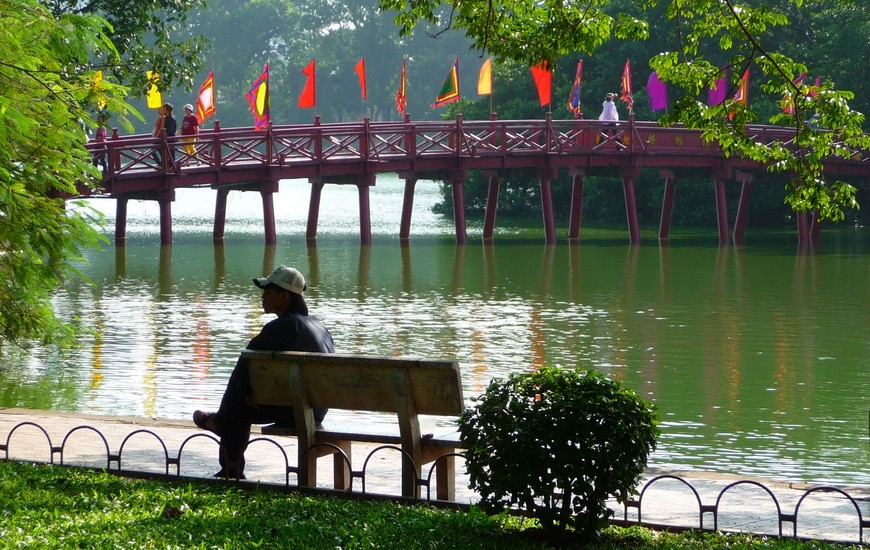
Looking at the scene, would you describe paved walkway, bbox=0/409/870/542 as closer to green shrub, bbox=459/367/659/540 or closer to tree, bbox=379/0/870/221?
green shrub, bbox=459/367/659/540

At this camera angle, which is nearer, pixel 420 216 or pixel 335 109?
pixel 420 216

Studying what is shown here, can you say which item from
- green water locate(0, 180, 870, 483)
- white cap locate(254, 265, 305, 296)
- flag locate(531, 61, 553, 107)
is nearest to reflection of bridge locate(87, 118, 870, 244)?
flag locate(531, 61, 553, 107)

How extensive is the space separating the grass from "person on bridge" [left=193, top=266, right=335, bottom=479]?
0.45 meters

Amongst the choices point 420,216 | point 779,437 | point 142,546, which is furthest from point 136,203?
point 142,546

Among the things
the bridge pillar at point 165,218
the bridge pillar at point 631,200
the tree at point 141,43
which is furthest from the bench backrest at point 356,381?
the bridge pillar at point 631,200

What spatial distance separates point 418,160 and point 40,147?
1081 inches

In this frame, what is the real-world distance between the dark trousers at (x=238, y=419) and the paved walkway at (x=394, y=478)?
171 mm

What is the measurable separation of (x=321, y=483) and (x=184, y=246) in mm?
30704

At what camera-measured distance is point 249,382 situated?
7816mm

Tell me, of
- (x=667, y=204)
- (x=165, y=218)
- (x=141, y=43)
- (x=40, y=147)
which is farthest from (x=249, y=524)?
(x=667, y=204)

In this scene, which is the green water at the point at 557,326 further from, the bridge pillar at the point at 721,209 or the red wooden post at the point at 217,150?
the red wooden post at the point at 217,150

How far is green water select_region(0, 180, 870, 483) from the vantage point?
1304cm

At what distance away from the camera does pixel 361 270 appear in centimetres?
3047

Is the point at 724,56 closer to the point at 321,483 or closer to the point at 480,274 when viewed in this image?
the point at 480,274
